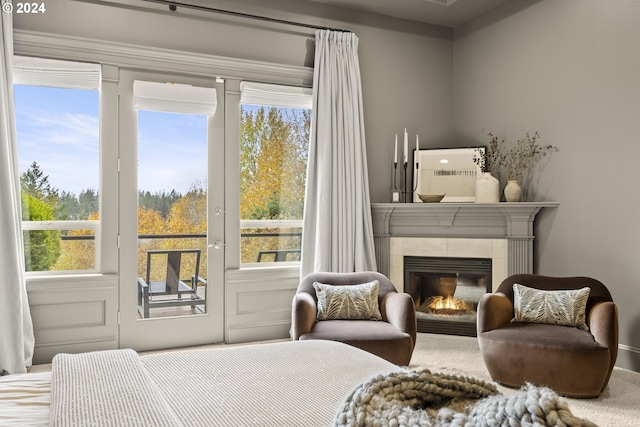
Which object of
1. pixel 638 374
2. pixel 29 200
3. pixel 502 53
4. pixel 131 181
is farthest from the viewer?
pixel 502 53

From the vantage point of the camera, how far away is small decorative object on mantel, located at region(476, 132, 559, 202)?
167 inches

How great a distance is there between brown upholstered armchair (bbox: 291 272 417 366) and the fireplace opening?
109cm

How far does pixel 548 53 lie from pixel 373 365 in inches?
139

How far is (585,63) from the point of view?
3.84 meters

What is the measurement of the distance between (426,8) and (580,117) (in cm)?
173

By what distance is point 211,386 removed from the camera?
139 cm

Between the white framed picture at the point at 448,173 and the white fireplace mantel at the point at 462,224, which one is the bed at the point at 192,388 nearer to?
the white fireplace mantel at the point at 462,224

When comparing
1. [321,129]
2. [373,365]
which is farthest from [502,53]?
[373,365]

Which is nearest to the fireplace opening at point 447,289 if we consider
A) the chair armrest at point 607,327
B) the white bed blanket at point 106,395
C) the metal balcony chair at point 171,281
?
the chair armrest at point 607,327

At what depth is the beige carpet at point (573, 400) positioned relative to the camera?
270cm

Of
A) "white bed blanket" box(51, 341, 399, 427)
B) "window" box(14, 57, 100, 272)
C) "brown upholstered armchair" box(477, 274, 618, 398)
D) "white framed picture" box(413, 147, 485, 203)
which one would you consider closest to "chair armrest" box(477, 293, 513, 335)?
"brown upholstered armchair" box(477, 274, 618, 398)

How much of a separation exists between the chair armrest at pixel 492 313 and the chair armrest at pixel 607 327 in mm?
526

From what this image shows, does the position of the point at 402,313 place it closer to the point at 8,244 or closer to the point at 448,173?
the point at 448,173

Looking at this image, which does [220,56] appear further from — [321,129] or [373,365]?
[373,365]
